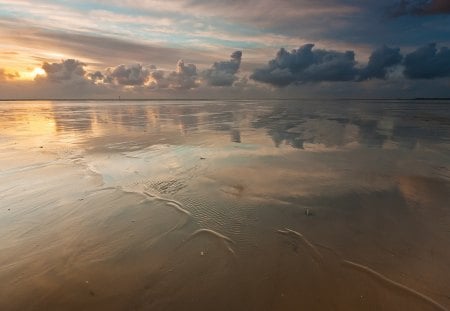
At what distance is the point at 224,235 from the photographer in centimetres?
597

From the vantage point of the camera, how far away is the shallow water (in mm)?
4285

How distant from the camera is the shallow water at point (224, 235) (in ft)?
14.1

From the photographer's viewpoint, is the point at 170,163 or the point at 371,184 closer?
the point at 371,184

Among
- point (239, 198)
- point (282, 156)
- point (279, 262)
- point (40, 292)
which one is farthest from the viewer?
point (282, 156)

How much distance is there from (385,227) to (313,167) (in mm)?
5225

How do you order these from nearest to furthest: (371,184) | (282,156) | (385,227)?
(385,227)
(371,184)
(282,156)

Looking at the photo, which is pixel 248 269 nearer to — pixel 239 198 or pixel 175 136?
pixel 239 198

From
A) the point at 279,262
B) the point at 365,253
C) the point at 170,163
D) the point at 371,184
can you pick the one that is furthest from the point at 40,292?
the point at 371,184

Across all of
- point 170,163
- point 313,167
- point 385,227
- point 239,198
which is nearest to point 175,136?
point 170,163

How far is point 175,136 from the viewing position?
64.1 feet

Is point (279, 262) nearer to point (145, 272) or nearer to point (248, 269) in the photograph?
point (248, 269)

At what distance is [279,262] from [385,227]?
2998 millimetres

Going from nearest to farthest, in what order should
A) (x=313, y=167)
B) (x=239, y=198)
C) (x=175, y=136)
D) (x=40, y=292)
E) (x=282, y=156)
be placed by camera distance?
(x=40, y=292), (x=239, y=198), (x=313, y=167), (x=282, y=156), (x=175, y=136)

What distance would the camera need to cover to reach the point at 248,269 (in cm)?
487
